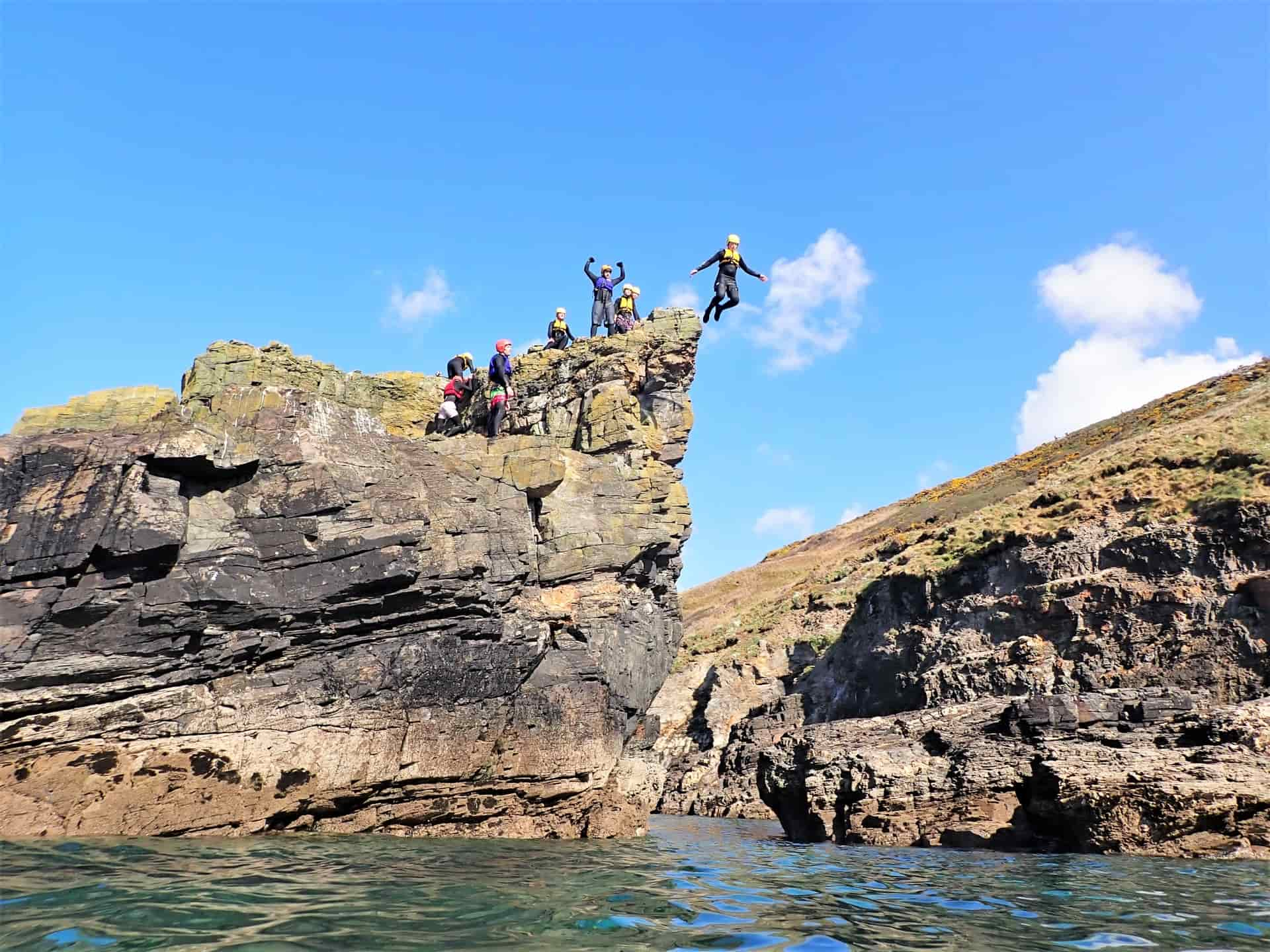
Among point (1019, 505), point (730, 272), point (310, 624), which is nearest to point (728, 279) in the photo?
point (730, 272)

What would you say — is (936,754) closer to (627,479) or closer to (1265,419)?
(627,479)

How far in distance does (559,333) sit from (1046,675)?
21082 mm

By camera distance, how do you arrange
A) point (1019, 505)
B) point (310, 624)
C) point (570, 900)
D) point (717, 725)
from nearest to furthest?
point (570, 900) < point (310, 624) < point (1019, 505) < point (717, 725)

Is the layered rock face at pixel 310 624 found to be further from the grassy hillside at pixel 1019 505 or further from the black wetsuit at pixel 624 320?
the grassy hillside at pixel 1019 505

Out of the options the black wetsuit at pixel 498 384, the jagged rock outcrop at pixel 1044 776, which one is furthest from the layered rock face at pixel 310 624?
the jagged rock outcrop at pixel 1044 776

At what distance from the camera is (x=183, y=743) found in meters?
14.5

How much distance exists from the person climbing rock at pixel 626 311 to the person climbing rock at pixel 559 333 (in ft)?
4.79

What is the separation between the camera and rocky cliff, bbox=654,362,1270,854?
17578 millimetres

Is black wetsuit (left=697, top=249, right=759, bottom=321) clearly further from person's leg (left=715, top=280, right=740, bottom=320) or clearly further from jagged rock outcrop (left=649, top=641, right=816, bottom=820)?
jagged rock outcrop (left=649, top=641, right=816, bottom=820)

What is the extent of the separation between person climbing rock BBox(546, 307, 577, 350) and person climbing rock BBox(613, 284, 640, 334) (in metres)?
1.46

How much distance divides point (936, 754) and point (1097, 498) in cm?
1845

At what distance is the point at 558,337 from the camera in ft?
84.9

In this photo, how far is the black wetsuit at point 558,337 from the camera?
1013 inches

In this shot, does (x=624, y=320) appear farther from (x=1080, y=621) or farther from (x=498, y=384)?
(x=1080, y=621)
